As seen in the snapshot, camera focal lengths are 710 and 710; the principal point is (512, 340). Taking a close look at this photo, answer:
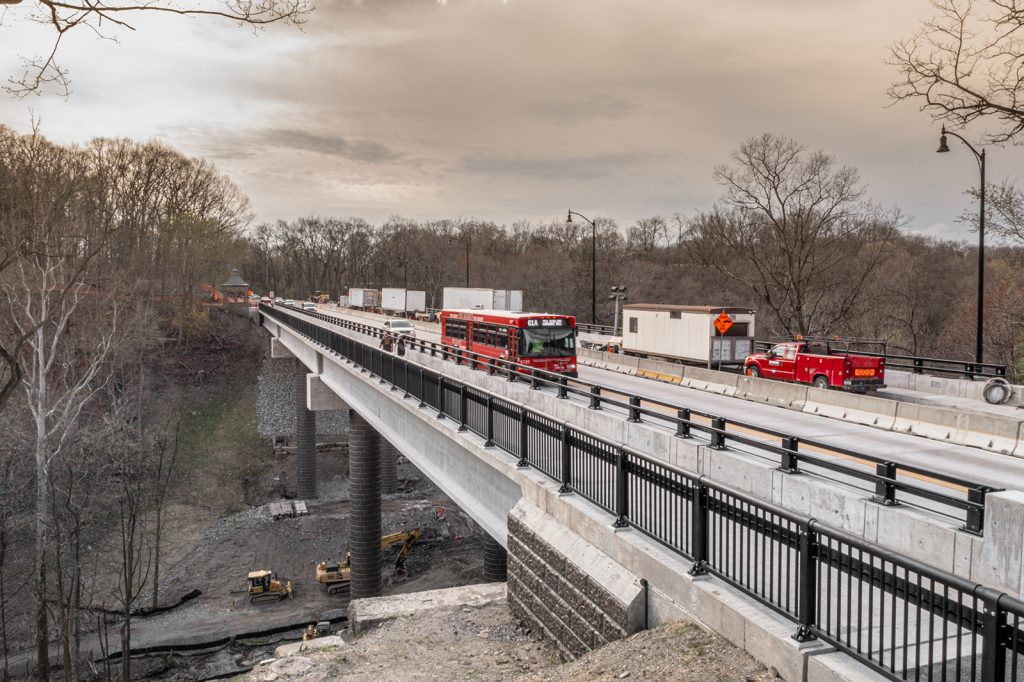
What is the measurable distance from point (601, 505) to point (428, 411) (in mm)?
8911

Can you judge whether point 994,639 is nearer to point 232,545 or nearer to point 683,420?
point 683,420

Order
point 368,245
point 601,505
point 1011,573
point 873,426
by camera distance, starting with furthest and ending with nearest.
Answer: point 368,245, point 873,426, point 601,505, point 1011,573

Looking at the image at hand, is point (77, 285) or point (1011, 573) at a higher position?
point (77, 285)

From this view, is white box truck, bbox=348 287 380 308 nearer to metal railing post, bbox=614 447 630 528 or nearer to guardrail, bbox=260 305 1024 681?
guardrail, bbox=260 305 1024 681

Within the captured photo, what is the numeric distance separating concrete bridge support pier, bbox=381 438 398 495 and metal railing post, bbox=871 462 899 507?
4494cm

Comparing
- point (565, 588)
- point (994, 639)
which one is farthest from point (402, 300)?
point (994, 639)

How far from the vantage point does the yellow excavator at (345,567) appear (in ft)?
112

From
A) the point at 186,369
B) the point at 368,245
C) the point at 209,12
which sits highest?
the point at 368,245

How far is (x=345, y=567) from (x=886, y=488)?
31.4 meters

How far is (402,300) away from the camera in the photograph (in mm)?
73500

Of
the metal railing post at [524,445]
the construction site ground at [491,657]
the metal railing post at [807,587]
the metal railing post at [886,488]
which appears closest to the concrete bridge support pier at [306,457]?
the construction site ground at [491,657]

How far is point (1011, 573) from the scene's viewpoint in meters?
6.41

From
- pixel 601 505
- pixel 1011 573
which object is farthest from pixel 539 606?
pixel 1011 573

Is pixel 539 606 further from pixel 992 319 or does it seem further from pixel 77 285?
pixel 992 319
